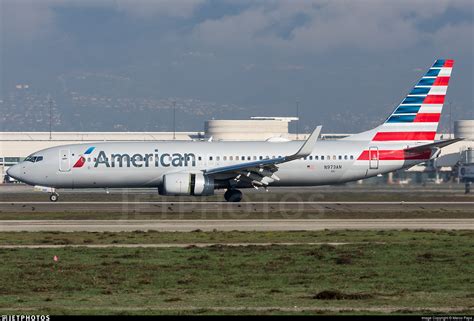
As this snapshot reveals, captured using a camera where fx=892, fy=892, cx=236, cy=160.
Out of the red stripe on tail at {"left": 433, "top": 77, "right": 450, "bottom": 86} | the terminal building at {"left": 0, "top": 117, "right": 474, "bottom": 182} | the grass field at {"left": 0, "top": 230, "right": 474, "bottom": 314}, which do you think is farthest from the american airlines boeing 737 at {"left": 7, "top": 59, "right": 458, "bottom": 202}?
the terminal building at {"left": 0, "top": 117, "right": 474, "bottom": 182}

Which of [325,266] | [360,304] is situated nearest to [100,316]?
[360,304]

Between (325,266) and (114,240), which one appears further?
(114,240)

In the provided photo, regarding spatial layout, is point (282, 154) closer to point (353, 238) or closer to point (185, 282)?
point (353, 238)

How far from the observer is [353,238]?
34.7 metres

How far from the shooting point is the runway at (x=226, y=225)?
38969 millimetres

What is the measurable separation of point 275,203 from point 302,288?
107 ft

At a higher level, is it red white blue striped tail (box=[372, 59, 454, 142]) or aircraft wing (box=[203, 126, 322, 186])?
red white blue striped tail (box=[372, 59, 454, 142])

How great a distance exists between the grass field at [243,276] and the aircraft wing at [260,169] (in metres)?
19.2

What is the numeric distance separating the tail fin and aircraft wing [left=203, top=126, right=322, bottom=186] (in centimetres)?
753

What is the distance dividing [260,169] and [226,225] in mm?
15776

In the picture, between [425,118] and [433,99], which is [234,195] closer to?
[425,118]

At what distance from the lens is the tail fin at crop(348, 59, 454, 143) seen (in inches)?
2391

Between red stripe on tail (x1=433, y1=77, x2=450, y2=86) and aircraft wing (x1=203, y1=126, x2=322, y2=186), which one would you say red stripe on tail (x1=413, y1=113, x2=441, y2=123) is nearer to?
red stripe on tail (x1=433, y1=77, x2=450, y2=86)

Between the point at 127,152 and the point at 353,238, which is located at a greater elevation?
the point at 127,152
